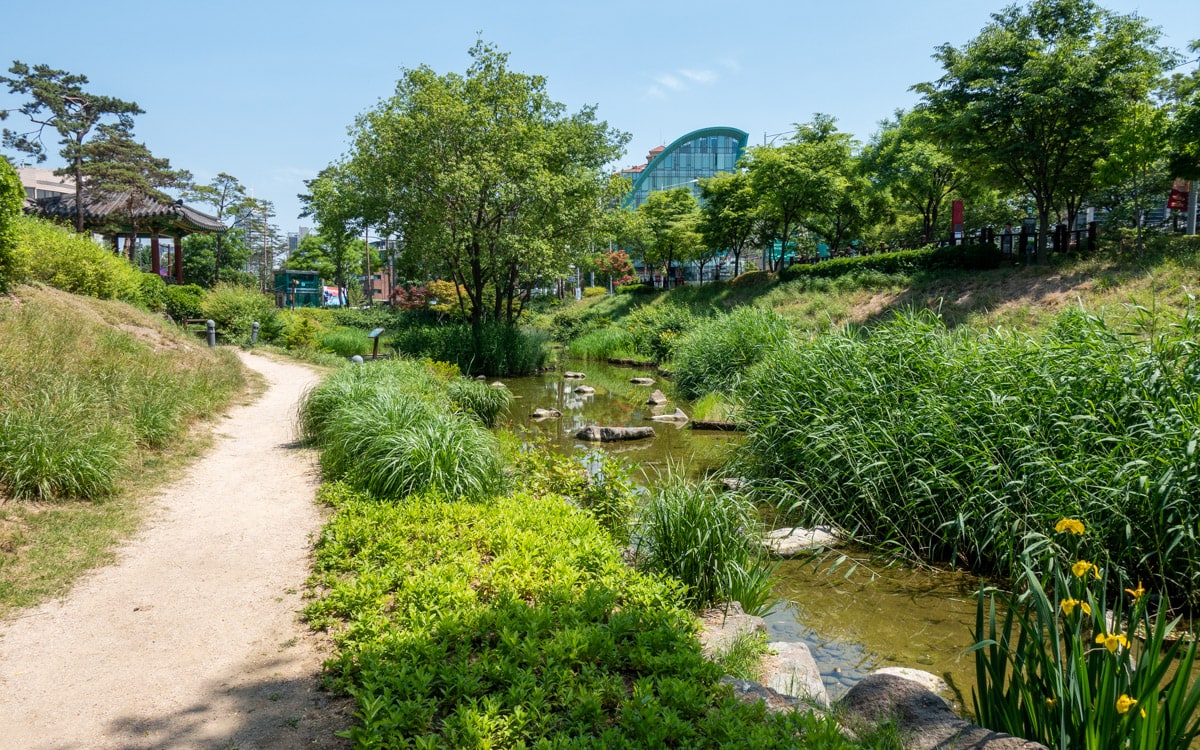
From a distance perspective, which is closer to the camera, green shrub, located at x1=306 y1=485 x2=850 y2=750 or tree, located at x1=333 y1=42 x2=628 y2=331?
green shrub, located at x1=306 y1=485 x2=850 y2=750

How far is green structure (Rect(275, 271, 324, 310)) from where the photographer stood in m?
44.5

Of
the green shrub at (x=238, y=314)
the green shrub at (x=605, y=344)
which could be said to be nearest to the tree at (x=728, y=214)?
the green shrub at (x=605, y=344)

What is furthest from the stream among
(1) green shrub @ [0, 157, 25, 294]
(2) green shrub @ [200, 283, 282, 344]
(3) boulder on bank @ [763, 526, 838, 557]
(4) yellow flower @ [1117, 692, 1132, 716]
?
(2) green shrub @ [200, 283, 282, 344]

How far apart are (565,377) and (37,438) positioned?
53.2ft

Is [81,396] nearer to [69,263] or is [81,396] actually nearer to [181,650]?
[181,650]

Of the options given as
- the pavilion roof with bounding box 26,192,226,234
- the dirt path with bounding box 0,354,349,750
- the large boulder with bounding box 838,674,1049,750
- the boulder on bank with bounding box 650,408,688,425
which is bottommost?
the large boulder with bounding box 838,674,1049,750

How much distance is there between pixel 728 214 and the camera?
33000 mm

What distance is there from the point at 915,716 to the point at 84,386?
884 centimetres

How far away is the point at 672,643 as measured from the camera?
3.70 meters

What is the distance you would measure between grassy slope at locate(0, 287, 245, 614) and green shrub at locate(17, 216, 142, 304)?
84cm

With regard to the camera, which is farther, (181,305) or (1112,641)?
(181,305)

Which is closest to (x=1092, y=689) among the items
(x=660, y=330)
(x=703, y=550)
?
(x=703, y=550)

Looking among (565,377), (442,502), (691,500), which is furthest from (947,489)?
(565,377)

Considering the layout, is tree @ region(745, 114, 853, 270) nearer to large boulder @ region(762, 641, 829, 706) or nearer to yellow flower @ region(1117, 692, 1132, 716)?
large boulder @ region(762, 641, 829, 706)
